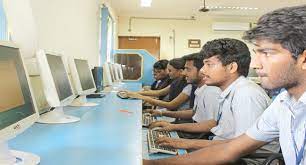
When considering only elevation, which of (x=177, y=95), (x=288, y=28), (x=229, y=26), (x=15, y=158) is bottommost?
(x=177, y=95)

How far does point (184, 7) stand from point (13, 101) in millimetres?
7323

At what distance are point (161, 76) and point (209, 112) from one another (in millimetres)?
3378

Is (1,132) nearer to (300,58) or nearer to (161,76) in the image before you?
(300,58)

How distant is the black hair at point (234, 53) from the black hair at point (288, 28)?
2.79 ft

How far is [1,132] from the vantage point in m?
0.86

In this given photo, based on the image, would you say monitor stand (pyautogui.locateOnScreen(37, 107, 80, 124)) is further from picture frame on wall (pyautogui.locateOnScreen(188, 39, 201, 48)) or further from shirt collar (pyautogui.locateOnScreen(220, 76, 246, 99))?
picture frame on wall (pyautogui.locateOnScreen(188, 39, 201, 48))

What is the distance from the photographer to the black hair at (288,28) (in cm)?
115

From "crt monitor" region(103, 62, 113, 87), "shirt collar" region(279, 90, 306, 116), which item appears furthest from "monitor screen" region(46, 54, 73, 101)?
"crt monitor" region(103, 62, 113, 87)

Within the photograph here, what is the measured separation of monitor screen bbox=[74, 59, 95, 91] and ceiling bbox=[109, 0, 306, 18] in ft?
16.0

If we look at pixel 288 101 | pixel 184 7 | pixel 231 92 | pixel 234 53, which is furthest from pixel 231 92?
pixel 184 7

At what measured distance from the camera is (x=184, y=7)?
796cm

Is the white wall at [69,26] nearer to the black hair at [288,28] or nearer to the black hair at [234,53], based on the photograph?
the black hair at [234,53]

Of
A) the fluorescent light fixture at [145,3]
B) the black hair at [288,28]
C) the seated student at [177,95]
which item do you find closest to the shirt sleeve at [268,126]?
the black hair at [288,28]

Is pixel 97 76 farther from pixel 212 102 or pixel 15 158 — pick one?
pixel 15 158
